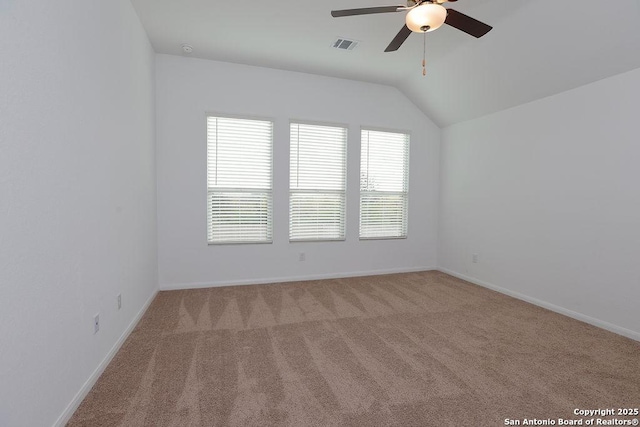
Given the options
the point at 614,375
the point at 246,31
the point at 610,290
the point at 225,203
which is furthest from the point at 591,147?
the point at 225,203

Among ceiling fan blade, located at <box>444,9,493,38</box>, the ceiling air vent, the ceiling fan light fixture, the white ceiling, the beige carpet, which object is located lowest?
the beige carpet

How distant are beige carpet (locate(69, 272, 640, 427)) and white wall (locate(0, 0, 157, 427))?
42 cm

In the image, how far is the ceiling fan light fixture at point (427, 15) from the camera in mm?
1935

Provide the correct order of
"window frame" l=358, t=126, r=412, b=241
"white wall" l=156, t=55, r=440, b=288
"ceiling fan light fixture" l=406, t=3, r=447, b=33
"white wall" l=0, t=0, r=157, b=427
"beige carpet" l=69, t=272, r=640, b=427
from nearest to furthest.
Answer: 1. "white wall" l=0, t=0, r=157, b=427
2. "beige carpet" l=69, t=272, r=640, b=427
3. "ceiling fan light fixture" l=406, t=3, r=447, b=33
4. "white wall" l=156, t=55, r=440, b=288
5. "window frame" l=358, t=126, r=412, b=241

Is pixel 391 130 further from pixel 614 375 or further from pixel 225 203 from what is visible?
pixel 614 375

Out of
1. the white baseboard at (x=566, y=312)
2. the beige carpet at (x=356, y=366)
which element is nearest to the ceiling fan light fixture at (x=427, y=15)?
the beige carpet at (x=356, y=366)

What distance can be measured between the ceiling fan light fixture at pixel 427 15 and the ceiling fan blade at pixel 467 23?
26cm

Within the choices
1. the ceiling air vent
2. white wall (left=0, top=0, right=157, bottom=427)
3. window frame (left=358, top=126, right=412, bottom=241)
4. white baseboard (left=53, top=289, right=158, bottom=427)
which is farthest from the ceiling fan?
white baseboard (left=53, top=289, right=158, bottom=427)

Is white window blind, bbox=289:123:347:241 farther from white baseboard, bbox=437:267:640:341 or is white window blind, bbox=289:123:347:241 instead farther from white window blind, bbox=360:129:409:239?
white baseboard, bbox=437:267:640:341

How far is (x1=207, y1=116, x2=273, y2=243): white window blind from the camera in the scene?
429 cm

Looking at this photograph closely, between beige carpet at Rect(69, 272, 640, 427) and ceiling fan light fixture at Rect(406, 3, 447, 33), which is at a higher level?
ceiling fan light fixture at Rect(406, 3, 447, 33)

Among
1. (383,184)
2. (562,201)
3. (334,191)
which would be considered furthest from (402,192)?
(562,201)

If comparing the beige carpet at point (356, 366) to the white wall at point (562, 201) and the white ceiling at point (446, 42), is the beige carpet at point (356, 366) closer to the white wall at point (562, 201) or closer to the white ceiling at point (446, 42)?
the white wall at point (562, 201)

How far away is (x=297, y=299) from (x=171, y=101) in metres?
3.12
